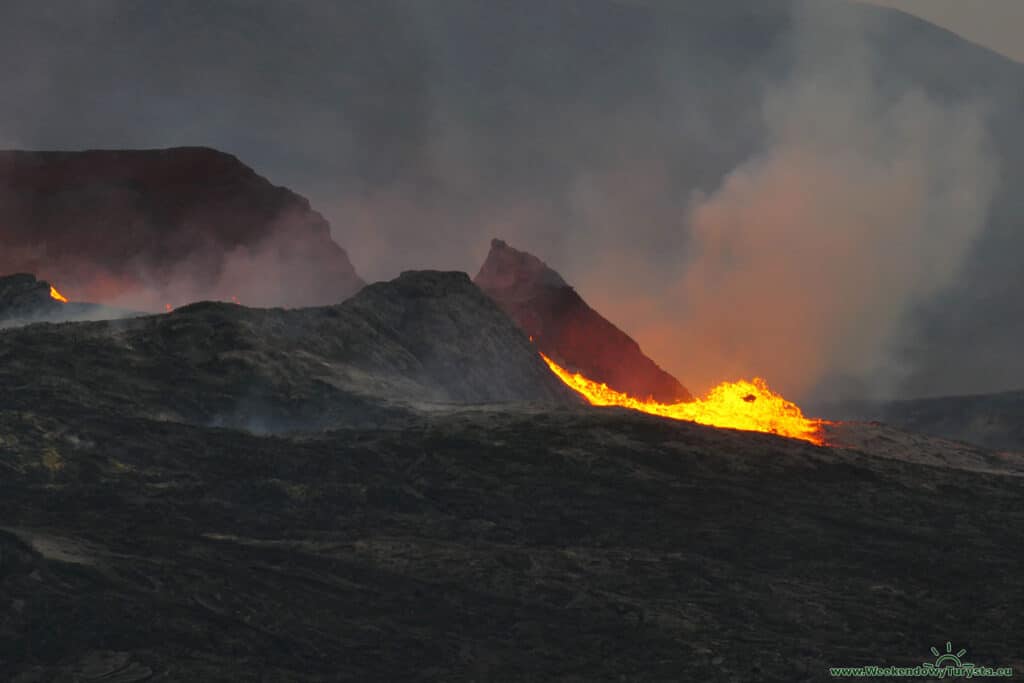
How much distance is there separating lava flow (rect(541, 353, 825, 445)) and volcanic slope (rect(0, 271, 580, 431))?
5.44 meters

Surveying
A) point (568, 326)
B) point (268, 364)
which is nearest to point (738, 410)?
point (268, 364)

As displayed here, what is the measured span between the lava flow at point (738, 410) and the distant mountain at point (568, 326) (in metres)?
15.2

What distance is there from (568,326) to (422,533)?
43.8 metres

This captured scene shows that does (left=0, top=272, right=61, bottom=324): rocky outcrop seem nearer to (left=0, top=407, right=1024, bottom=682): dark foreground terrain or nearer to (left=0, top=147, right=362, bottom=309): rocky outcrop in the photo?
(left=0, top=407, right=1024, bottom=682): dark foreground terrain

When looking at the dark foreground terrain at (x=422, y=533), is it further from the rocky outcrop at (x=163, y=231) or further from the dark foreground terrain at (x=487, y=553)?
the rocky outcrop at (x=163, y=231)

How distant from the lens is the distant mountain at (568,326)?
68812mm

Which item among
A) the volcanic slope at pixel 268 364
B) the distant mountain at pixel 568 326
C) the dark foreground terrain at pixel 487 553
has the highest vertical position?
the distant mountain at pixel 568 326

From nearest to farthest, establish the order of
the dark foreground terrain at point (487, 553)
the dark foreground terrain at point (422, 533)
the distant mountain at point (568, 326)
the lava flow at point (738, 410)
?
the dark foreground terrain at point (487, 553), the dark foreground terrain at point (422, 533), the lava flow at point (738, 410), the distant mountain at point (568, 326)

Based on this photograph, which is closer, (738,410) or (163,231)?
(738,410)

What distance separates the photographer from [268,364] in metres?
36.0

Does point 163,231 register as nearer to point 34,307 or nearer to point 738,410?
point 34,307

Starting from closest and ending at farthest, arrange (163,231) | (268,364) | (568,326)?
1. (268,364)
2. (568,326)
3. (163,231)

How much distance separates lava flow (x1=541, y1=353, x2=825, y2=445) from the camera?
135 feet

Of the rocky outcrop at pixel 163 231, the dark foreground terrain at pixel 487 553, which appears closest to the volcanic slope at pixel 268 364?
the dark foreground terrain at pixel 487 553
